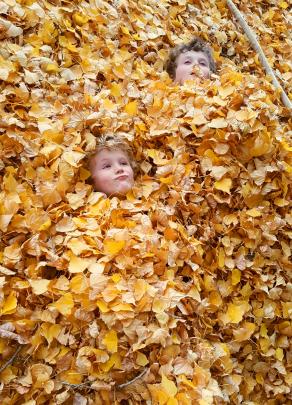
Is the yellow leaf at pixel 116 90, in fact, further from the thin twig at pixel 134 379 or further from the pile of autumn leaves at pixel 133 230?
the thin twig at pixel 134 379

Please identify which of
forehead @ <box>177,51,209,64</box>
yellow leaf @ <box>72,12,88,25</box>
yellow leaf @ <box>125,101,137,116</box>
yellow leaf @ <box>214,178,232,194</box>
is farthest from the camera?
forehead @ <box>177,51,209,64</box>

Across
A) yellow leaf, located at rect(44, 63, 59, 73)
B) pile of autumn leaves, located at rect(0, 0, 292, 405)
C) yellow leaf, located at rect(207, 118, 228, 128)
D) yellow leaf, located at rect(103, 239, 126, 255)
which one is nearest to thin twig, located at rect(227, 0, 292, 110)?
pile of autumn leaves, located at rect(0, 0, 292, 405)

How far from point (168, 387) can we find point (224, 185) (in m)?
0.69

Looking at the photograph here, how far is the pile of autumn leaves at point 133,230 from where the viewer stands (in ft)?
4.63

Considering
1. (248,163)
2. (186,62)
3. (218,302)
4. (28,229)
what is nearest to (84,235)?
(28,229)

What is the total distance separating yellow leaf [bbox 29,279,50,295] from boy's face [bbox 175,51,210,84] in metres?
1.08

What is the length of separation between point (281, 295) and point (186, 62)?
971 millimetres

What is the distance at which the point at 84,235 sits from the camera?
1555 millimetres

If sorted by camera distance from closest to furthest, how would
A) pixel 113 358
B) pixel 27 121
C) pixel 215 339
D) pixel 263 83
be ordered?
1. pixel 113 358
2. pixel 215 339
3. pixel 27 121
4. pixel 263 83

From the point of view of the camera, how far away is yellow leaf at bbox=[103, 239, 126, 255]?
149 centimetres

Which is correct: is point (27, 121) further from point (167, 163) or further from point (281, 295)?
point (281, 295)

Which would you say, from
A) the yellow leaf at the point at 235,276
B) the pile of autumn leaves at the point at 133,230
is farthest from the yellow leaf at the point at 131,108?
the yellow leaf at the point at 235,276

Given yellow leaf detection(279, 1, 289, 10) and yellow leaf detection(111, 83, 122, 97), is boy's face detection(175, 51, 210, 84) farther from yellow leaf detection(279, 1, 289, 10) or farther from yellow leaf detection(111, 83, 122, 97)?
yellow leaf detection(279, 1, 289, 10)

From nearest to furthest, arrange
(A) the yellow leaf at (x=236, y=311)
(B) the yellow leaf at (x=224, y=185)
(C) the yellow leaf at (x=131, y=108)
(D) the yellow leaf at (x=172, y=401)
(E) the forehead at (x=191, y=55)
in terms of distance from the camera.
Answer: (D) the yellow leaf at (x=172, y=401) < (A) the yellow leaf at (x=236, y=311) < (B) the yellow leaf at (x=224, y=185) < (C) the yellow leaf at (x=131, y=108) < (E) the forehead at (x=191, y=55)
